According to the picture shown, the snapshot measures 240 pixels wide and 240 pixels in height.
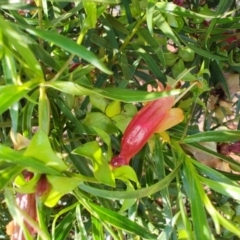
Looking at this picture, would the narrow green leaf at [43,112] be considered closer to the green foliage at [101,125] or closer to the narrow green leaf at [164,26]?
the green foliage at [101,125]

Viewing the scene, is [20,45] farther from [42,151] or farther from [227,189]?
[227,189]

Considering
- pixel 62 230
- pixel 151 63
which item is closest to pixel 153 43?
pixel 151 63

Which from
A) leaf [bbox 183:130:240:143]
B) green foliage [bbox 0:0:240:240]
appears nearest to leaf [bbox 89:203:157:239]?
green foliage [bbox 0:0:240:240]

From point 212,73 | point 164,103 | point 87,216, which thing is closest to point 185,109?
point 164,103

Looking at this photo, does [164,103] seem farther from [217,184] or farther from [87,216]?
[87,216]

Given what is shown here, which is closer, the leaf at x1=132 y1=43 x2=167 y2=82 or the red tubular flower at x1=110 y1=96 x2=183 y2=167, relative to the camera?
the red tubular flower at x1=110 y1=96 x2=183 y2=167

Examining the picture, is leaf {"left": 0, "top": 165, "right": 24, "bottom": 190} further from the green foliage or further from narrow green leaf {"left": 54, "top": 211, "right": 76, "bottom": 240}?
narrow green leaf {"left": 54, "top": 211, "right": 76, "bottom": 240}
